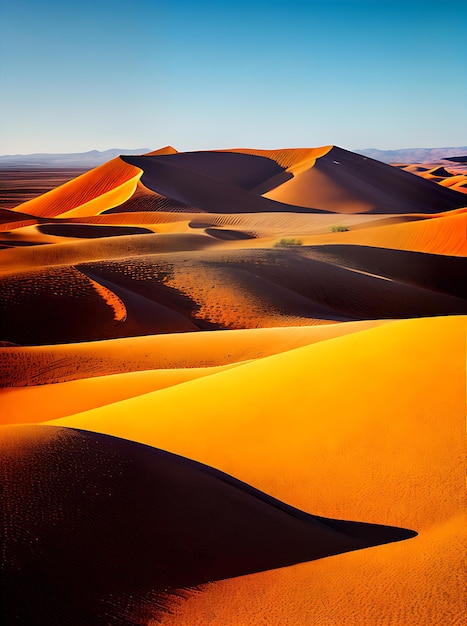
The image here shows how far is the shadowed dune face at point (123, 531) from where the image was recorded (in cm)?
353

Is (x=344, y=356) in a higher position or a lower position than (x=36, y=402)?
higher

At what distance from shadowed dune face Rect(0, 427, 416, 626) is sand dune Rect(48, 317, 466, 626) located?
22cm

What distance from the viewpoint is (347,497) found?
536 centimetres

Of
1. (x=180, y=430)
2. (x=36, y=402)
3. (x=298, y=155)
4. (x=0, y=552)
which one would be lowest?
(x=36, y=402)

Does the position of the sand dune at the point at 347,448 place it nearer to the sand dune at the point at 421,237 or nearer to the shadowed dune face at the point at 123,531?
the shadowed dune face at the point at 123,531

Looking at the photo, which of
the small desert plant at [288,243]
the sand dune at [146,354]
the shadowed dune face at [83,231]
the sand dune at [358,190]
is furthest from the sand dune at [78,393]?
the sand dune at [358,190]

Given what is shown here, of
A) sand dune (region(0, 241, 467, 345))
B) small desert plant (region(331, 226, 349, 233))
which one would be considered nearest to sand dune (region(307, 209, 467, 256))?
sand dune (region(0, 241, 467, 345))

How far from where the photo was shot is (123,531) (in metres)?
4.18

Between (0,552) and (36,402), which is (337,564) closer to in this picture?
(0,552)

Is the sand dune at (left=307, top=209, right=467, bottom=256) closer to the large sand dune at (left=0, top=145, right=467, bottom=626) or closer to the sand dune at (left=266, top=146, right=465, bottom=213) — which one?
the large sand dune at (left=0, top=145, right=467, bottom=626)

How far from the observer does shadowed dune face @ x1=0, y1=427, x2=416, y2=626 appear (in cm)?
353

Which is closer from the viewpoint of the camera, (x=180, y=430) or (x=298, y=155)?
(x=180, y=430)

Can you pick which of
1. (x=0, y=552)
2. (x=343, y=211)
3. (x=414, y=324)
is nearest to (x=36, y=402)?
(x=414, y=324)

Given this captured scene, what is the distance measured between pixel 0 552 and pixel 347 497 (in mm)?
2895
